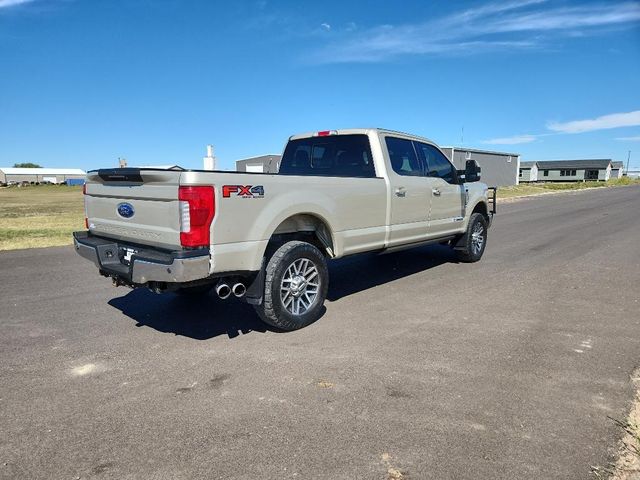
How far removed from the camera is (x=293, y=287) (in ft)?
15.3

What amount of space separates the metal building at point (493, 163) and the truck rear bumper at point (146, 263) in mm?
37153

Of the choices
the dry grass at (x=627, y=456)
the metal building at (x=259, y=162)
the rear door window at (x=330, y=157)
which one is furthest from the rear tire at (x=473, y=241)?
the metal building at (x=259, y=162)

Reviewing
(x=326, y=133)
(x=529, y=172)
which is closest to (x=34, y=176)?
(x=529, y=172)

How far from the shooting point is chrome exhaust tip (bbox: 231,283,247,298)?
4.19m

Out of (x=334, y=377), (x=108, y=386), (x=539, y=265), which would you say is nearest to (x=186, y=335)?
(x=108, y=386)

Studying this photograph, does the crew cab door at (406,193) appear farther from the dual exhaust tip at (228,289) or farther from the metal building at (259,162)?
the metal building at (259,162)

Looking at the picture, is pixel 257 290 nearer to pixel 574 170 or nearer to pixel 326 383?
pixel 326 383

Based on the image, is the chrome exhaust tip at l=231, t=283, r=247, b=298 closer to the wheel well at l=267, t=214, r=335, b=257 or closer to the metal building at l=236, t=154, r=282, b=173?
the wheel well at l=267, t=214, r=335, b=257

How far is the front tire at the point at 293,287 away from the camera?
14.4 feet

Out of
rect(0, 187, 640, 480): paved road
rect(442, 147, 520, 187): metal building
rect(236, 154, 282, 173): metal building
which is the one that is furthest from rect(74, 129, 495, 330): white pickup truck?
rect(236, 154, 282, 173): metal building

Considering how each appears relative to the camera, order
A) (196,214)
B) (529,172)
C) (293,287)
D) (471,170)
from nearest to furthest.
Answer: (196,214)
(293,287)
(471,170)
(529,172)

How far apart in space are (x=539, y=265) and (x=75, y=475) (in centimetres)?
750

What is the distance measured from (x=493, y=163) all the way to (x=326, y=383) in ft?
156

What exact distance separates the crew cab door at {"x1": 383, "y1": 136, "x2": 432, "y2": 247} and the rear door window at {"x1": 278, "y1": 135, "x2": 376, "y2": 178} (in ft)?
1.04
